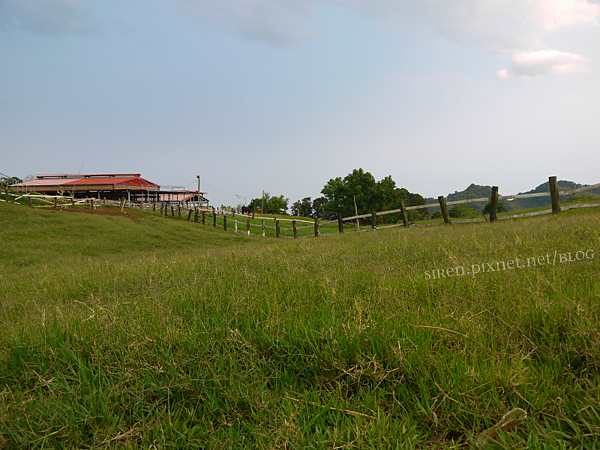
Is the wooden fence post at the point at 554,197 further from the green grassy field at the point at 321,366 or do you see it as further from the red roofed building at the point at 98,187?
the red roofed building at the point at 98,187

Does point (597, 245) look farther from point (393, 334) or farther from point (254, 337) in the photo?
point (254, 337)

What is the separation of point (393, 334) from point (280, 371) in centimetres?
81

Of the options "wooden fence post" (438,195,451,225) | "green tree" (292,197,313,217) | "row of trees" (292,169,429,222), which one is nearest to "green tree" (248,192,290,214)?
"green tree" (292,197,313,217)

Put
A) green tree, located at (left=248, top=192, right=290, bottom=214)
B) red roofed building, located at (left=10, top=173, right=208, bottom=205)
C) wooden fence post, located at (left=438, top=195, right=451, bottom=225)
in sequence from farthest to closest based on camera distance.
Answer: green tree, located at (left=248, top=192, right=290, bottom=214), red roofed building, located at (left=10, top=173, right=208, bottom=205), wooden fence post, located at (left=438, top=195, right=451, bottom=225)

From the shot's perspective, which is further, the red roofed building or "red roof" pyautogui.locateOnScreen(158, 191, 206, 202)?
"red roof" pyautogui.locateOnScreen(158, 191, 206, 202)

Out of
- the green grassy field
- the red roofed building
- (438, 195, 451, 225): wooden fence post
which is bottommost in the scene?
the green grassy field

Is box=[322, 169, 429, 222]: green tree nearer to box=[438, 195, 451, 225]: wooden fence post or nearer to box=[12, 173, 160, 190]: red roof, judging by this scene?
box=[12, 173, 160, 190]: red roof

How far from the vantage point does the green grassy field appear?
180 centimetres

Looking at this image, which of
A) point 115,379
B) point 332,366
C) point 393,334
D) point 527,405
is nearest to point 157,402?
point 115,379

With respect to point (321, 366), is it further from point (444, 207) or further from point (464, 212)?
point (464, 212)

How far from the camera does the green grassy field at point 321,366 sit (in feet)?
5.90

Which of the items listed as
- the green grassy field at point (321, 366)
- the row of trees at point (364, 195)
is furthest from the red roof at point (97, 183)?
the green grassy field at point (321, 366)

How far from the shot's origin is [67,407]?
2.01 meters

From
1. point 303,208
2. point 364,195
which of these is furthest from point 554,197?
point 303,208
